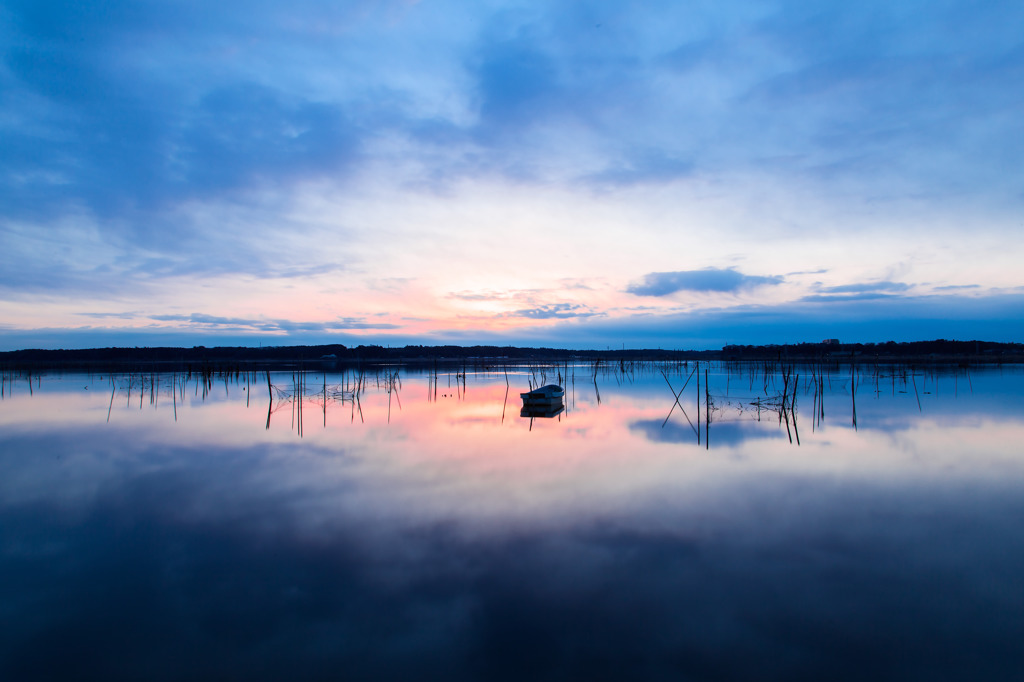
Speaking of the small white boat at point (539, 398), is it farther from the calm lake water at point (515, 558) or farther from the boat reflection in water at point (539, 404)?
the calm lake water at point (515, 558)

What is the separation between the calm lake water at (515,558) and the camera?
3.44 metres

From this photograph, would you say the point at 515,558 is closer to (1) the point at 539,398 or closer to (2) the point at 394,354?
(1) the point at 539,398

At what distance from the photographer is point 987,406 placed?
15305mm

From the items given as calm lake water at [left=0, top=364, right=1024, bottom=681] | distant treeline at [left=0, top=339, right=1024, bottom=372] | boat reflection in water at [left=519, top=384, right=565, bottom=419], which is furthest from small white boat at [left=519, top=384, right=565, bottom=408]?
distant treeline at [left=0, top=339, right=1024, bottom=372]

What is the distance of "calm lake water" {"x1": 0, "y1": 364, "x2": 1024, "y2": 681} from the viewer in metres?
3.44

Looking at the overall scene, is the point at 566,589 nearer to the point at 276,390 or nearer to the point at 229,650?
the point at 229,650

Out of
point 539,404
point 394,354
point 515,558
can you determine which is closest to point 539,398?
point 539,404

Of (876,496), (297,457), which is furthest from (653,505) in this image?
(297,457)

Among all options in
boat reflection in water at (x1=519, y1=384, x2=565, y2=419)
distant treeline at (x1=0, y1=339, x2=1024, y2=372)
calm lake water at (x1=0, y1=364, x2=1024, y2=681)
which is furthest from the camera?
distant treeline at (x1=0, y1=339, x2=1024, y2=372)

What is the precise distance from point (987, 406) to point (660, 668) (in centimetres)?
1826

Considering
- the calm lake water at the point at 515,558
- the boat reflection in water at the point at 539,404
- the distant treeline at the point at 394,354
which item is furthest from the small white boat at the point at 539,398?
the distant treeline at the point at 394,354

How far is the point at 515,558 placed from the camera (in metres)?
4.94

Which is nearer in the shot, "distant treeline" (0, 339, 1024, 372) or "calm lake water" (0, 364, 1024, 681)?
"calm lake water" (0, 364, 1024, 681)

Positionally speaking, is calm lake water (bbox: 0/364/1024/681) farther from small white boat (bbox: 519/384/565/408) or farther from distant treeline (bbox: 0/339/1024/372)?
distant treeline (bbox: 0/339/1024/372)
